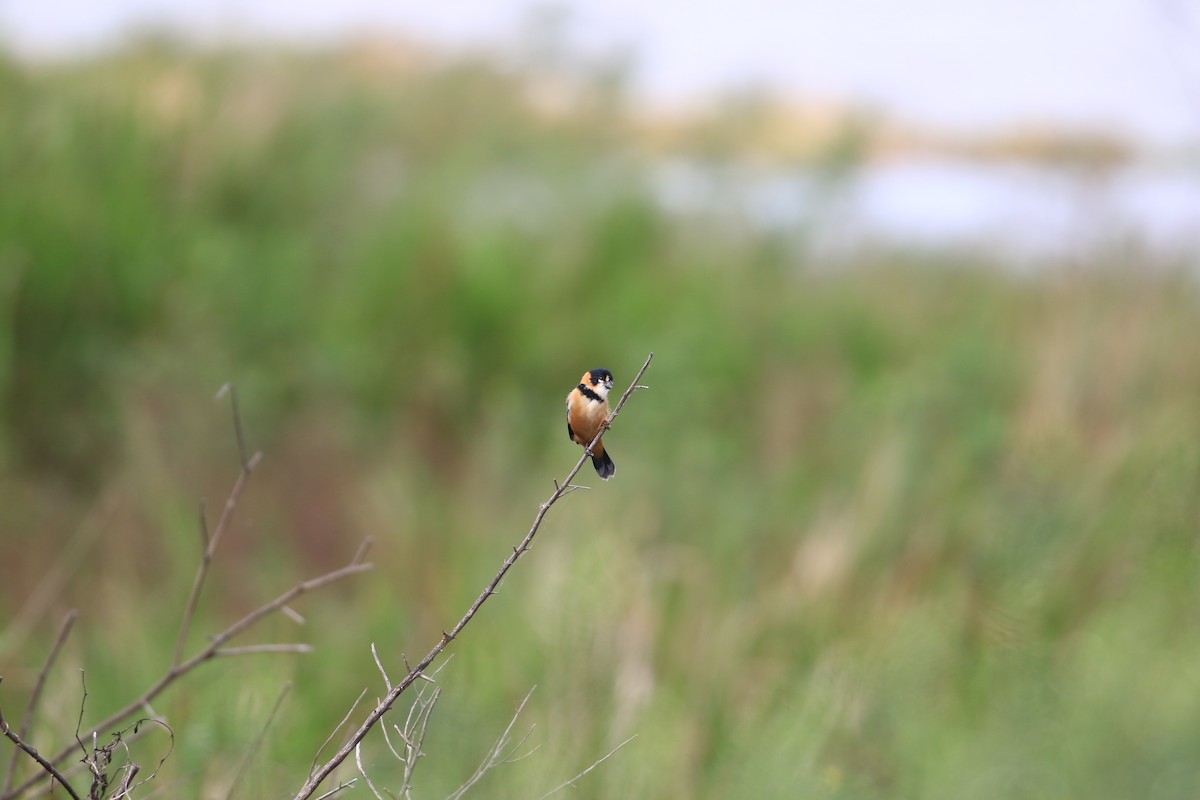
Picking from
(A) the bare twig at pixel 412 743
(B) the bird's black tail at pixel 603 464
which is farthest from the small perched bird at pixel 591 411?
(A) the bare twig at pixel 412 743

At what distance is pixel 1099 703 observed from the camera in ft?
9.23

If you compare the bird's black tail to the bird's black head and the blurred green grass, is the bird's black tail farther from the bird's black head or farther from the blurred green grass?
the blurred green grass

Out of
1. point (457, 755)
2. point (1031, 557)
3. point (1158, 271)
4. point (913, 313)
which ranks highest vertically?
point (913, 313)

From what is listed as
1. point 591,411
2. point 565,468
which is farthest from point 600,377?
point 565,468

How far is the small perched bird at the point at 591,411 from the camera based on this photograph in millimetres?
1486

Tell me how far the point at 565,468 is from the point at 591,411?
3205mm

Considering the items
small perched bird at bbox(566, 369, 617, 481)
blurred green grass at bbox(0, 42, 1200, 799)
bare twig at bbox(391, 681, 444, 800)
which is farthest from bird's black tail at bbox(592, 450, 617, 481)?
blurred green grass at bbox(0, 42, 1200, 799)

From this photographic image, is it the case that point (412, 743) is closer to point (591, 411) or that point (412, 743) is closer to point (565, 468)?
point (591, 411)

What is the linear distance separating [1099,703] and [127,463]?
3.88 m

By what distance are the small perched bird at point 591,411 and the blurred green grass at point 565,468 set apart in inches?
41.1

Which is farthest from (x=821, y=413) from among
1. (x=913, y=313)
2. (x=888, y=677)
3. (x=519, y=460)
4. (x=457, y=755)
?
(x=457, y=755)

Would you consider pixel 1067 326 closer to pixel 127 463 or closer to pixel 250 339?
pixel 250 339

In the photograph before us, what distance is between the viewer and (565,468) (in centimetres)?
470

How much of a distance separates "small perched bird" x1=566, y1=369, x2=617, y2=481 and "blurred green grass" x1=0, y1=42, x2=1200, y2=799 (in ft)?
3.43
